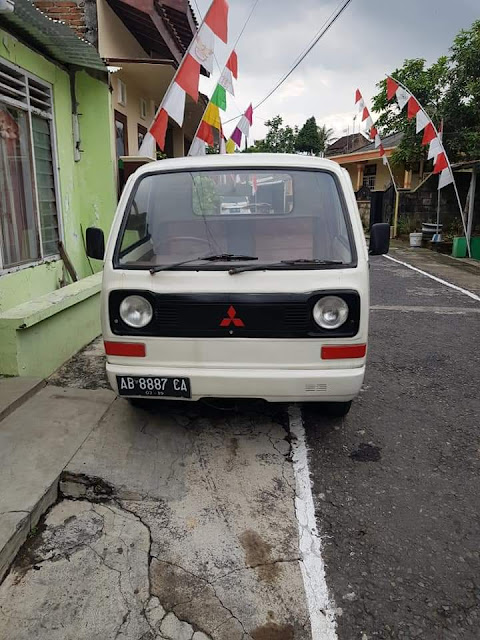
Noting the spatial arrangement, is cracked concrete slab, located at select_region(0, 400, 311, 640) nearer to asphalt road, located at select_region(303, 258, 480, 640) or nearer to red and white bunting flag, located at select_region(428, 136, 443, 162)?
asphalt road, located at select_region(303, 258, 480, 640)

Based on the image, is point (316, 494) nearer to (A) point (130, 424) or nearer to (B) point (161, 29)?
(A) point (130, 424)

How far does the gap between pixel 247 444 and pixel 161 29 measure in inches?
275

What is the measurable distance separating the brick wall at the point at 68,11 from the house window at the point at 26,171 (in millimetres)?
1323

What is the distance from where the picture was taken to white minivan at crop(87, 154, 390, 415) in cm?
308

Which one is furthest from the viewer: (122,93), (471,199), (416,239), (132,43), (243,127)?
(416,239)

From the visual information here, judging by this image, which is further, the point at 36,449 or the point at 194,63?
the point at 194,63

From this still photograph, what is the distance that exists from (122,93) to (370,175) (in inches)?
913

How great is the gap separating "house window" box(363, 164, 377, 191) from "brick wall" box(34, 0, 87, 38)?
2386 cm

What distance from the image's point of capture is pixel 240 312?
3.08 metres

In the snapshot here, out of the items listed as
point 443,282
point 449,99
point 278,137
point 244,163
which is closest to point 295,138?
point 278,137

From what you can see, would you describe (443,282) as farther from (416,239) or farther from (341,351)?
(341,351)

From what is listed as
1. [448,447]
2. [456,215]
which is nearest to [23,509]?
[448,447]

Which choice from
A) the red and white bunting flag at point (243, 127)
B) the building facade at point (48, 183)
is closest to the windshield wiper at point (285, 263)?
the building facade at point (48, 183)

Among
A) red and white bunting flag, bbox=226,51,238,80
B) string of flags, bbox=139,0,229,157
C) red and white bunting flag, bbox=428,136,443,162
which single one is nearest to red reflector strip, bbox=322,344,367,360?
string of flags, bbox=139,0,229,157
